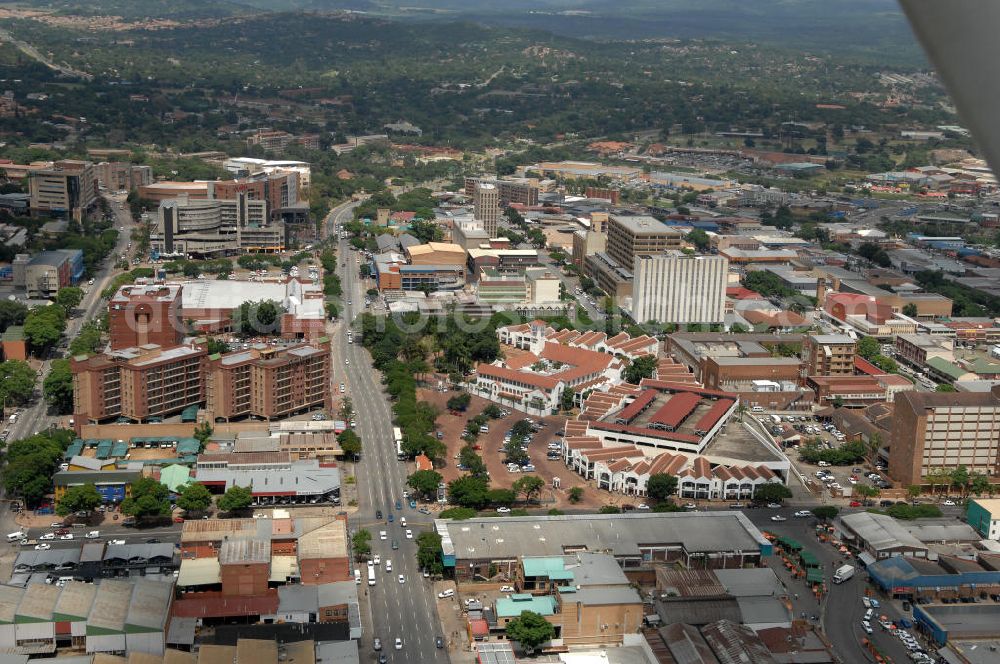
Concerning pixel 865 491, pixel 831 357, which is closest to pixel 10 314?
pixel 831 357

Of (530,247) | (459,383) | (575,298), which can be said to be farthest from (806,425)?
(530,247)

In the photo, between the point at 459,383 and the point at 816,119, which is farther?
the point at 816,119

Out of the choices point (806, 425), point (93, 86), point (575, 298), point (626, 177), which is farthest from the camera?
point (93, 86)

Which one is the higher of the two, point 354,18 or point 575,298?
point 354,18

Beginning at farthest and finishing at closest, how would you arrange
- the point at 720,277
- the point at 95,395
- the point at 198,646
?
the point at 720,277 < the point at 95,395 < the point at 198,646

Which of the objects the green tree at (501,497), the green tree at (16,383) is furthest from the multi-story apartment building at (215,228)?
the green tree at (501,497)

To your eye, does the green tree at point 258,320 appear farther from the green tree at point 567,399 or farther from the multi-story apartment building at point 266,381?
the green tree at point 567,399

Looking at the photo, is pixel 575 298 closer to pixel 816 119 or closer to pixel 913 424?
pixel 913 424
